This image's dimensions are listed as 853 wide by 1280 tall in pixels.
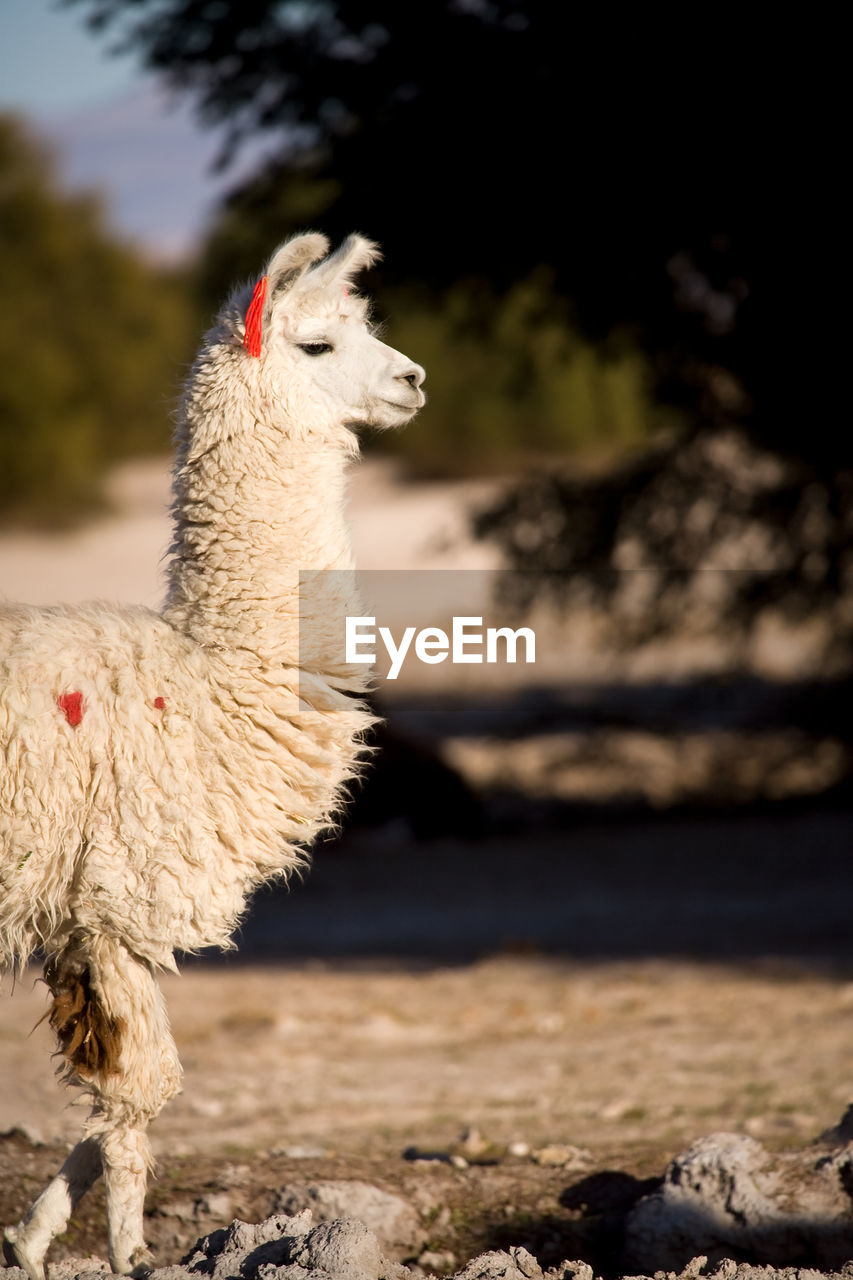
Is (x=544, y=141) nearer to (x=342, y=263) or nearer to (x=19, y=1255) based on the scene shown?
(x=342, y=263)

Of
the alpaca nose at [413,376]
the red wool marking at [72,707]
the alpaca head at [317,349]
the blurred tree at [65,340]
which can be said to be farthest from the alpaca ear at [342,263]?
the blurred tree at [65,340]

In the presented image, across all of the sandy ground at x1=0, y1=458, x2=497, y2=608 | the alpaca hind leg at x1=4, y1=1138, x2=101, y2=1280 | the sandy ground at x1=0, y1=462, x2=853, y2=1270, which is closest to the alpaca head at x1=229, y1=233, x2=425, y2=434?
the sandy ground at x1=0, y1=462, x2=853, y2=1270

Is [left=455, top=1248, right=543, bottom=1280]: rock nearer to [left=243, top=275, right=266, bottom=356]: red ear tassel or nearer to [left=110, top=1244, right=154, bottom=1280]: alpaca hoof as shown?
[left=110, top=1244, right=154, bottom=1280]: alpaca hoof

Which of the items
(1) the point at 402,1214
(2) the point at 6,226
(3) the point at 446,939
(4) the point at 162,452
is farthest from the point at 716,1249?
(4) the point at 162,452

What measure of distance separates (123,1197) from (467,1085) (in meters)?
2.41

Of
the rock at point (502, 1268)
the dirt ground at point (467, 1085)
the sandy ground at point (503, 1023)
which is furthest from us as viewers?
the sandy ground at point (503, 1023)

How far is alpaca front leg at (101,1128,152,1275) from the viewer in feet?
11.6

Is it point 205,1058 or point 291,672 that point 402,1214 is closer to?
point 291,672

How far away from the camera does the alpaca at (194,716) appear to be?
346cm

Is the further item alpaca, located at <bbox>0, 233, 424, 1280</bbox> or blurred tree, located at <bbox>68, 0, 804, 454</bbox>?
blurred tree, located at <bbox>68, 0, 804, 454</bbox>

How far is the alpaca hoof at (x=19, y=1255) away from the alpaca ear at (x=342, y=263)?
262 centimetres

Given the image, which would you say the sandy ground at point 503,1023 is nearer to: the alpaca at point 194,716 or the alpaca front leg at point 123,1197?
the alpaca at point 194,716

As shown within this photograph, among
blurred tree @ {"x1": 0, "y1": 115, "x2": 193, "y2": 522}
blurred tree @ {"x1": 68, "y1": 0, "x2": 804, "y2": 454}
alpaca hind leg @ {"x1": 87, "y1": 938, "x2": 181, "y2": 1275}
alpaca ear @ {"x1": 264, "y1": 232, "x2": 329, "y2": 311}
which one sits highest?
blurred tree @ {"x1": 0, "y1": 115, "x2": 193, "y2": 522}

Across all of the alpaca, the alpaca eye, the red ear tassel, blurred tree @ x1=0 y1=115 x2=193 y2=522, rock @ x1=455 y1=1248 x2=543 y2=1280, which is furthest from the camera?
blurred tree @ x1=0 y1=115 x2=193 y2=522
